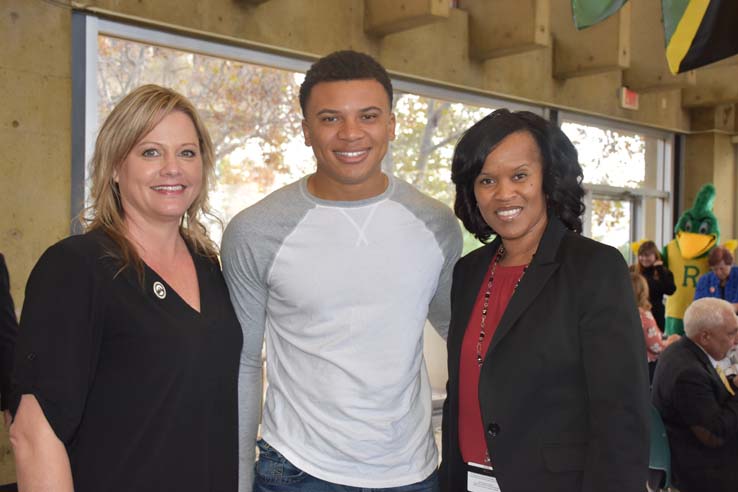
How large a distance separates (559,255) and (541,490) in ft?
1.66

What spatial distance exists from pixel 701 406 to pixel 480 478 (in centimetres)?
183

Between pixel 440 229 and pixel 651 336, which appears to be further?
pixel 651 336

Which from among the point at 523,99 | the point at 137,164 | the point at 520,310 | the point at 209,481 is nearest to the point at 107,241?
the point at 137,164

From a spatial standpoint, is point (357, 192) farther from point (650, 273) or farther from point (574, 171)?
point (650, 273)

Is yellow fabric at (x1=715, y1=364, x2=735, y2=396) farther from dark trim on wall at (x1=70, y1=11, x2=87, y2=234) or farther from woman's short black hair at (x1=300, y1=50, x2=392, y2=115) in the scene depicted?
dark trim on wall at (x1=70, y1=11, x2=87, y2=234)

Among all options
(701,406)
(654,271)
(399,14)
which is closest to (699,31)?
(701,406)

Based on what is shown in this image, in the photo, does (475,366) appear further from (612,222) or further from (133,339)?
(612,222)

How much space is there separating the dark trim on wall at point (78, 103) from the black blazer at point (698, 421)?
2.99m

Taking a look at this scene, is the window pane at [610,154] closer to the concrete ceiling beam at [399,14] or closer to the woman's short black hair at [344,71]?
the concrete ceiling beam at [399,14]

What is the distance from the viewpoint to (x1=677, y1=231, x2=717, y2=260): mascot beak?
6.98m

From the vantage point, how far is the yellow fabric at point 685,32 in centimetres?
262

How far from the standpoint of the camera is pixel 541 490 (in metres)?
1.63

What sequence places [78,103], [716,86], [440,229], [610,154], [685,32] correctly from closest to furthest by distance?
1. [440,229]
2. [685,32]
3. [78,103]
4. [716,86]
5. [610,154]

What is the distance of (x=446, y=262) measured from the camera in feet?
6.65
